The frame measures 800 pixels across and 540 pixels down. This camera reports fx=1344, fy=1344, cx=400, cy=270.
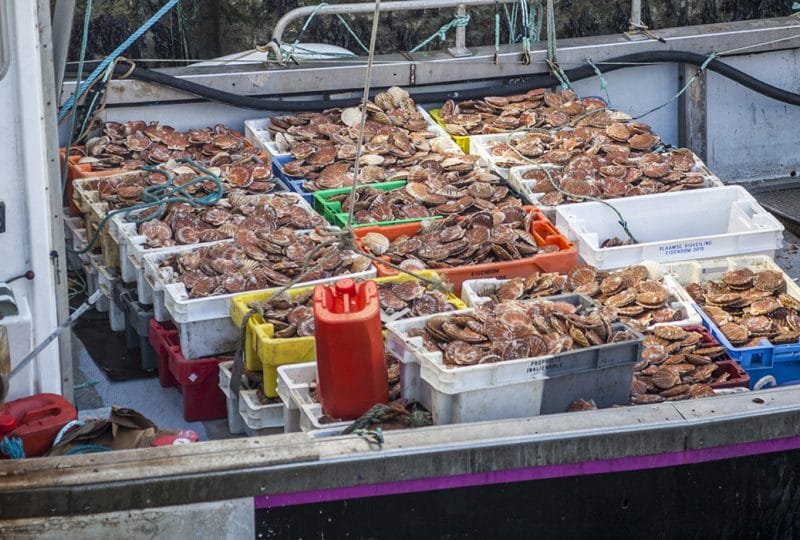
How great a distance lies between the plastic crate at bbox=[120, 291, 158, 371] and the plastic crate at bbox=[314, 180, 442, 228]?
2.81ft

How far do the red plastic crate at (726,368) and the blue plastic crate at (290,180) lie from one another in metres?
1.83

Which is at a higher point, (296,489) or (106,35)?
(106,35)

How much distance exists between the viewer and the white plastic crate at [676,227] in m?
5.26

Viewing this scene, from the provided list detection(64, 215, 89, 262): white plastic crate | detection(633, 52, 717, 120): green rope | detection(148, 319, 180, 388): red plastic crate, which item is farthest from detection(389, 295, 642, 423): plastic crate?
A: detection(633, 52, 717, 120): green rope

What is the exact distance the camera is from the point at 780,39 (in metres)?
7.06

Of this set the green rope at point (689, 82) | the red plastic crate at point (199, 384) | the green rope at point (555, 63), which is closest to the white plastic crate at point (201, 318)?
the red plastic crate at point (199, 384)

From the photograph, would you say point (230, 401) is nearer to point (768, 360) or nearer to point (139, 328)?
point (139, 328)

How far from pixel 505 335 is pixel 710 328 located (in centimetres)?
106

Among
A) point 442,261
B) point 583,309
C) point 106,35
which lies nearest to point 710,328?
point 583,309

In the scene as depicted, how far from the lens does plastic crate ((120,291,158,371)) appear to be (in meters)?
5.20

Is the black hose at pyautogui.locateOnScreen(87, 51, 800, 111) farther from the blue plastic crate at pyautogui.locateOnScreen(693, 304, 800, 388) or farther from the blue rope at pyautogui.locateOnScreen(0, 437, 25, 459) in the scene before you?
the blue rope at pyautogui.locateOnScreen(0, 437, 25, 459)

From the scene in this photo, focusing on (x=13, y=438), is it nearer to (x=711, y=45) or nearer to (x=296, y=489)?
(x=296, y=489)

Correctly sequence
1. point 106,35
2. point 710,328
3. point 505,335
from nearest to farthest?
point 505,335, point 710,328, point 106,35

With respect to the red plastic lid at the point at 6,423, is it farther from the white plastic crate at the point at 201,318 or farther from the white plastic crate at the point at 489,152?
the white plastic crate at the point at 489,152
